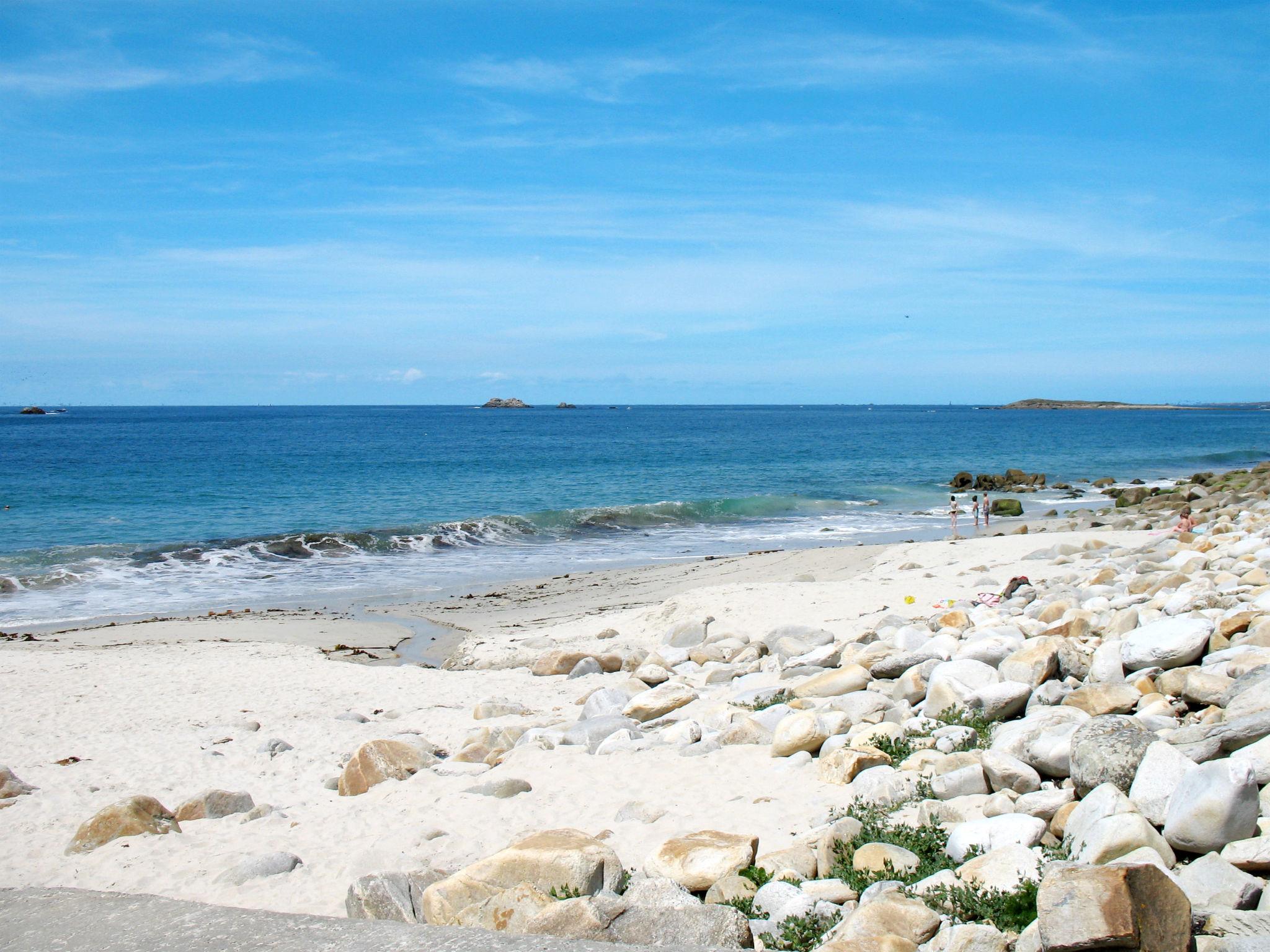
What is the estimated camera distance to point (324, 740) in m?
8.84

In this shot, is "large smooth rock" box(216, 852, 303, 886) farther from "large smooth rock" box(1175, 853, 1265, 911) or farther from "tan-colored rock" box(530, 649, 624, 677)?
"tan-colored rock" box(530, 649, 624, 677)

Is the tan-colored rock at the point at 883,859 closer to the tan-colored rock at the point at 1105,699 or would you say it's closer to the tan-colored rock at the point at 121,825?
the tan-colored rock at the point at 1105,699

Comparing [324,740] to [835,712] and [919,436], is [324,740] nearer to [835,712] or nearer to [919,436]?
[835,712]

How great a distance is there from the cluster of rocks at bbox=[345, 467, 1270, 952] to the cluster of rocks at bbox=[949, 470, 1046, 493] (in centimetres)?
3348

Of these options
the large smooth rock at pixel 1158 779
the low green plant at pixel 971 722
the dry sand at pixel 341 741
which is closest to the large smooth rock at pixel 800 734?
the dry sand at pixel 341 741

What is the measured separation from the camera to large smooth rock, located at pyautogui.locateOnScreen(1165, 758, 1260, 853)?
3922 mm

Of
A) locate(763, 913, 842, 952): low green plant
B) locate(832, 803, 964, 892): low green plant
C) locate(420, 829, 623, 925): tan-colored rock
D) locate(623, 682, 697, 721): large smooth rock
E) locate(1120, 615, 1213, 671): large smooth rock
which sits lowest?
locate(623, 682, 697, 721): large smooth rock

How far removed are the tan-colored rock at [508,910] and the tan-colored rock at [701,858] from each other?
66cm

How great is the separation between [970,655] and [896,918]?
13.5 feet

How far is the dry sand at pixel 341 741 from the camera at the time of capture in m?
5.84

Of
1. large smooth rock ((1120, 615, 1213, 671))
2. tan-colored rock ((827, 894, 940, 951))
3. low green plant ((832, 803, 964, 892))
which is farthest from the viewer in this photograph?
large smooth rock ((1120, 615, 1213, 671))

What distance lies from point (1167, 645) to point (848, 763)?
242cm

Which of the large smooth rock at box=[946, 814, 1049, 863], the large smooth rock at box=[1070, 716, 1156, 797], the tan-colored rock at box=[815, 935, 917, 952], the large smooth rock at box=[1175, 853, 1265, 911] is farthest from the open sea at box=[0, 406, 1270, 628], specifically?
the large smooth rock at box=[1175, 853, 1265, 911]

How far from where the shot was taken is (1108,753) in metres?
4.64
